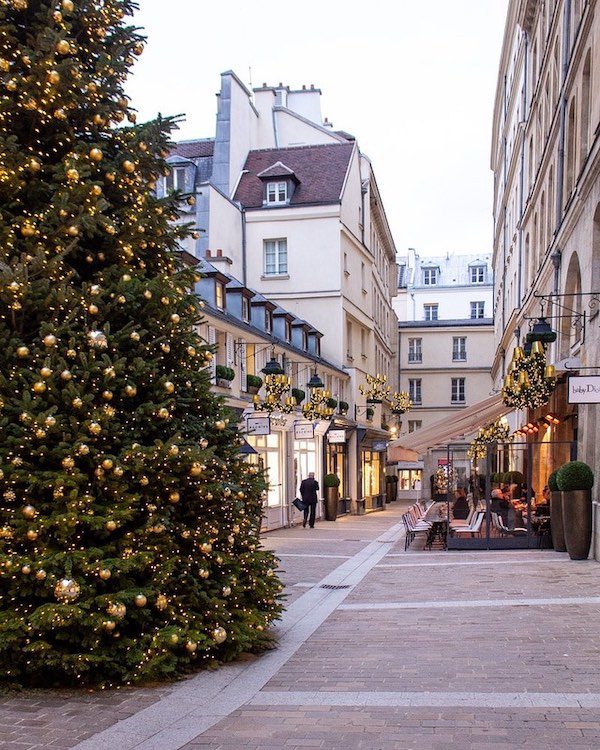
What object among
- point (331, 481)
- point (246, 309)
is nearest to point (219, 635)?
point (246, 309)

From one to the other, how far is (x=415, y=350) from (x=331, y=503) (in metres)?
31.7

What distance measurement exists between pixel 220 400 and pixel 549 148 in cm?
1610

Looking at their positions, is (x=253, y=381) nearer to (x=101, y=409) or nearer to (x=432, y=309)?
(x=101, y=409)

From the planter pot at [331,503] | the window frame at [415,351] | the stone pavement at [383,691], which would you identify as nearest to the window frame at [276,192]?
the planter pot at [331,503]

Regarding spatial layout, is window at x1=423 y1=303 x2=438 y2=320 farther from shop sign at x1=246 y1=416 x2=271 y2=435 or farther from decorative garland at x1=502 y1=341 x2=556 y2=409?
decorative garland at x1=502 y1=341 x2=556 y2=409

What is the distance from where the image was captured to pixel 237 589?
290 inches

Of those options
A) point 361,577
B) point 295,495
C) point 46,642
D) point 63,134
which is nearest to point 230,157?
point 295,495

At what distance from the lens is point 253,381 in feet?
76.7

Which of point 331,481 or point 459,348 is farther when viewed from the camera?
point 459,348

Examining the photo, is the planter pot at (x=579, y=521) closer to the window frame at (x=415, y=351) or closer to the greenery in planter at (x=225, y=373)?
the greenery in planter at (x=225, y=373)

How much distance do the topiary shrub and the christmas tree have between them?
7.81 metres

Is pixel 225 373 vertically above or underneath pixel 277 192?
underneath

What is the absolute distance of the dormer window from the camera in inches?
1375

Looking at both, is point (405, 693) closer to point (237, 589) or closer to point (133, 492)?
point (237, 589)
